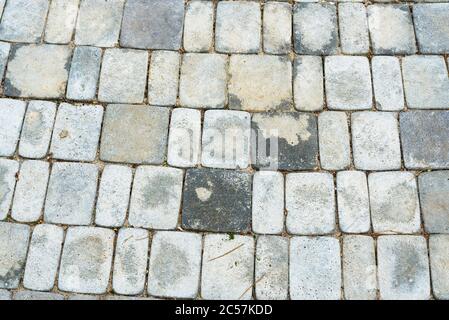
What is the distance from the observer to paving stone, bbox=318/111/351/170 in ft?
10.6

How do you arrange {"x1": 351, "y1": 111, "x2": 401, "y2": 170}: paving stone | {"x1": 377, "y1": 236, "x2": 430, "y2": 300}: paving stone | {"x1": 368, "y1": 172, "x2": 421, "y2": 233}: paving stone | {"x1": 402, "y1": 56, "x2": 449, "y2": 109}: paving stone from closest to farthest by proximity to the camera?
{"x1": 377, "y1": 236, "x2": 430, "y2": 300}: paving stone, {"x1": 368, "y1": 172, "x2": 421, "y2": 233}: paving stone, {"x1": 351, "y1": 111, "x2": 401, "y2": 170}: paving stone, {"x1": 402, "y1": 56, "x2": 449, "y2": 109}: paving stone

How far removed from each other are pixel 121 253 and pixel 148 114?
3.26 ft

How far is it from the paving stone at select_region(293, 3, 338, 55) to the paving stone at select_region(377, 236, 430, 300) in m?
1.47

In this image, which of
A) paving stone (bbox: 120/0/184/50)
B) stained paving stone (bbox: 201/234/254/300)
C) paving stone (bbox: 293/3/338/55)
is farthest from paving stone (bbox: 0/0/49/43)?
stained paving stone (bbox: 201/234/254/300)

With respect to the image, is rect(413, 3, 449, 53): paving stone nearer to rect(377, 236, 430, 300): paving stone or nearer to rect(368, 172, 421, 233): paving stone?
rect(368, 172, 421, 233): paving stone

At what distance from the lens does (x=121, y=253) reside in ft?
10.0

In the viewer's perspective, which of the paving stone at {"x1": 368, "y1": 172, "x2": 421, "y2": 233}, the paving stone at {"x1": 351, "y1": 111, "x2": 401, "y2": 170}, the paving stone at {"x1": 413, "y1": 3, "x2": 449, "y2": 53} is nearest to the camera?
the paving stone at {"x1": 368, "y1": 172, "x2": 421, "y2": 233}

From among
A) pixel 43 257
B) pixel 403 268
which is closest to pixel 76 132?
pixel 43 257

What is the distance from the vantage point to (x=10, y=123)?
131 inches

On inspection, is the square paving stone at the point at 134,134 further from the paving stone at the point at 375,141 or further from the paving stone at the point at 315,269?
the paving stone at the point at 375,141

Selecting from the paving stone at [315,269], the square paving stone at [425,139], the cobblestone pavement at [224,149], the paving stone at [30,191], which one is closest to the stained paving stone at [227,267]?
the cobblestone pavement at [224,149]
